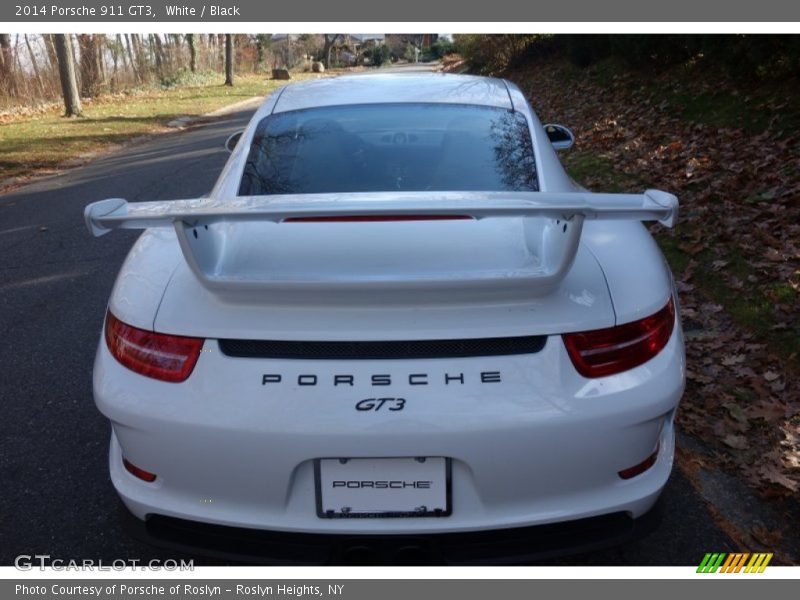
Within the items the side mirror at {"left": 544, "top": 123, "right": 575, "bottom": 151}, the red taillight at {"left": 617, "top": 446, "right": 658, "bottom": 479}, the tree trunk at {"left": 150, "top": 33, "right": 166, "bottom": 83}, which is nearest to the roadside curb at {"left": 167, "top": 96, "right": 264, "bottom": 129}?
the tree trunk at {"left": 150, "top": 33, "right": 166, "bottom": 83}

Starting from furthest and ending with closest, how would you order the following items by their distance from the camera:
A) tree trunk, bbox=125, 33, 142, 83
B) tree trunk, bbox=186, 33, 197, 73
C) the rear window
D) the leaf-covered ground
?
tree trunk, bbox=186, 33, 197, 73
tree trunk, bbox=125, 33, 142, 83
the leaf-covered ground
the rear window

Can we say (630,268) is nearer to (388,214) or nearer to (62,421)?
(388,214)

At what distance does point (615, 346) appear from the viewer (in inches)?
78.5

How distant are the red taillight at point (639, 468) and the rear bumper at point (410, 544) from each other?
0.13 m

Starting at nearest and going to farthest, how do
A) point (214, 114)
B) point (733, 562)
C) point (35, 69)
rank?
point (733, 562), point (214, 114), point (35, 69)

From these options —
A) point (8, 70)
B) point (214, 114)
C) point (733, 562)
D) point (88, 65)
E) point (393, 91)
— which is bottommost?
point (214, 114)

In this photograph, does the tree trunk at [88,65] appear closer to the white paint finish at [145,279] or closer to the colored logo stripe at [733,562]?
the white paint finish at [145,279]

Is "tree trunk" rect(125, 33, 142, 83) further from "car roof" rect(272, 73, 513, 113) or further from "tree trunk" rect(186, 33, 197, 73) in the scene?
"car roof" rect(272, 73, 513, 113)

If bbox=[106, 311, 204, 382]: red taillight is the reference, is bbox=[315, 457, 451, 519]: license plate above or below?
below

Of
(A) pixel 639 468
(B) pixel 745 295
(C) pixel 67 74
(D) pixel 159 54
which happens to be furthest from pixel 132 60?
(A) pixel 639 468

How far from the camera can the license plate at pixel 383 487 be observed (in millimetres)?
1927

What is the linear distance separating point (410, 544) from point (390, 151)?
5.41ft

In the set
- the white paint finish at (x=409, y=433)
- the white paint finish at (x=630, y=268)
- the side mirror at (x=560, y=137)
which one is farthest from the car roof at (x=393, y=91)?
the white paint finish at (x=409, y=433)

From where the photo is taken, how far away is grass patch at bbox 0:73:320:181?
12.0 metres
